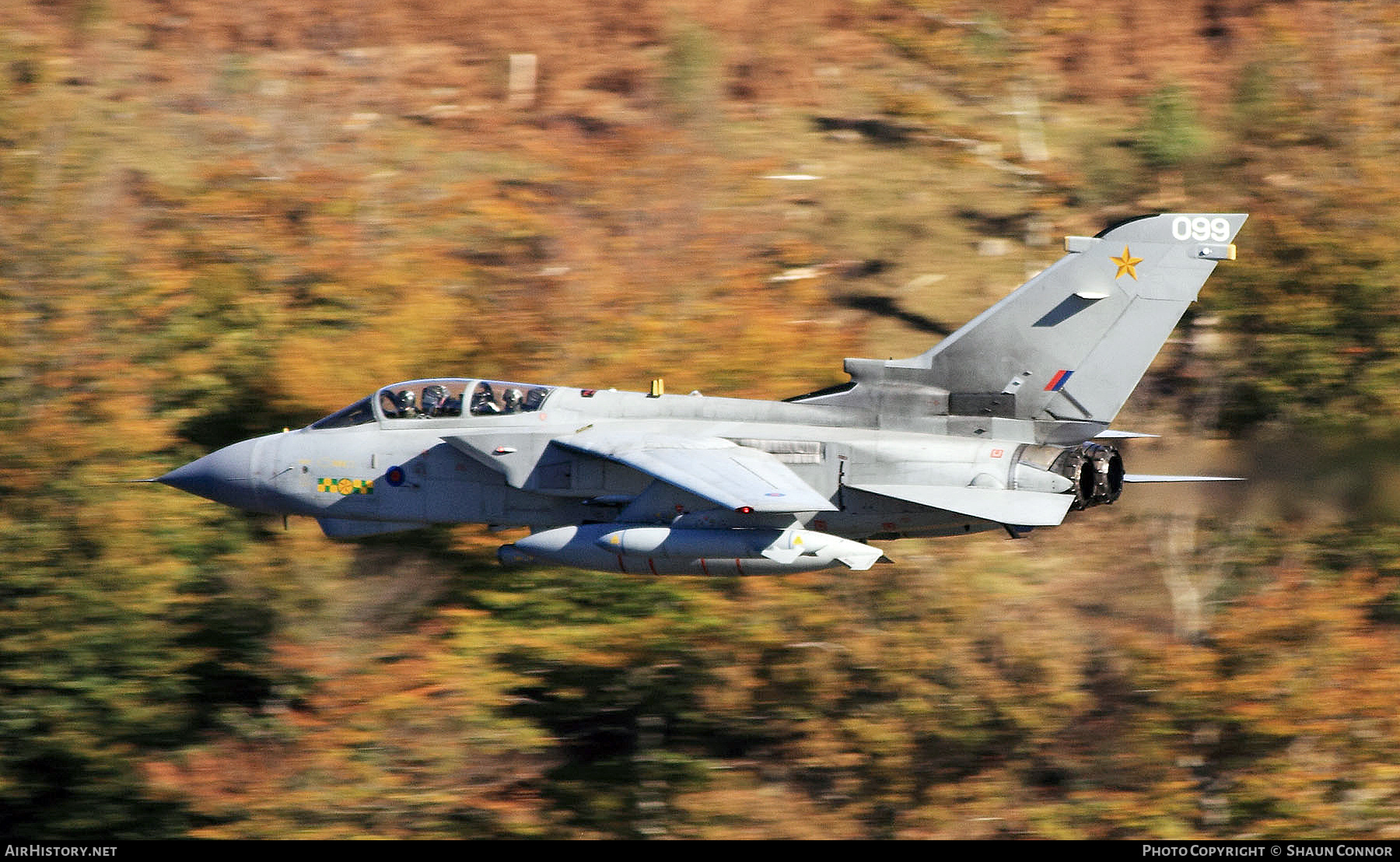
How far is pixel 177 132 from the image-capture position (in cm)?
3259

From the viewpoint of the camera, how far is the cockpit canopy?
671 inches

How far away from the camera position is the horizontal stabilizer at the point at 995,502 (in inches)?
597

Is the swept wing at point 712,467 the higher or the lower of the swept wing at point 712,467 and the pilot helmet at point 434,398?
the lower

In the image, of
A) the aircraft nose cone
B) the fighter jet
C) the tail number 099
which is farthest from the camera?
the aircraft nose cone

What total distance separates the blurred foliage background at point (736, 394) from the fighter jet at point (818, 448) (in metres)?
6.22

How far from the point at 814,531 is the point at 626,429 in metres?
2.57

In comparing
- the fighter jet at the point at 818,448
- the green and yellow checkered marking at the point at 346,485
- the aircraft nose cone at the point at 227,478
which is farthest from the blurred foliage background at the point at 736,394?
the fighter jet at the point at 818,448

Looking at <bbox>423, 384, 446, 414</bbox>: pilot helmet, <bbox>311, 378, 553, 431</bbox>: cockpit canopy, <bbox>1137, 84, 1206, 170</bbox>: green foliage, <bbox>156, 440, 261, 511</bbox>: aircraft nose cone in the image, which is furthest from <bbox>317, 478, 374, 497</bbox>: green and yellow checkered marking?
<bbox>1137, 84, 1206, 170</bbox>: green foliage

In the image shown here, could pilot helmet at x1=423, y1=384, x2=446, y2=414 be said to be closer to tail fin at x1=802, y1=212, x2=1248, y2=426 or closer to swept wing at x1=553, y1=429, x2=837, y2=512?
swept wing at x1=553, y1=429, x2=837, y2=512

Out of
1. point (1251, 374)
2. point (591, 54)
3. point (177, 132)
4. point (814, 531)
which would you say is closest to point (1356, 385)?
point (1251, 374)

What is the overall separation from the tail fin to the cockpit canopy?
4.70 metres

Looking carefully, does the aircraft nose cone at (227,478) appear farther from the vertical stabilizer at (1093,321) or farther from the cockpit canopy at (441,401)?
the vertical stabilizer at (1093,321)
